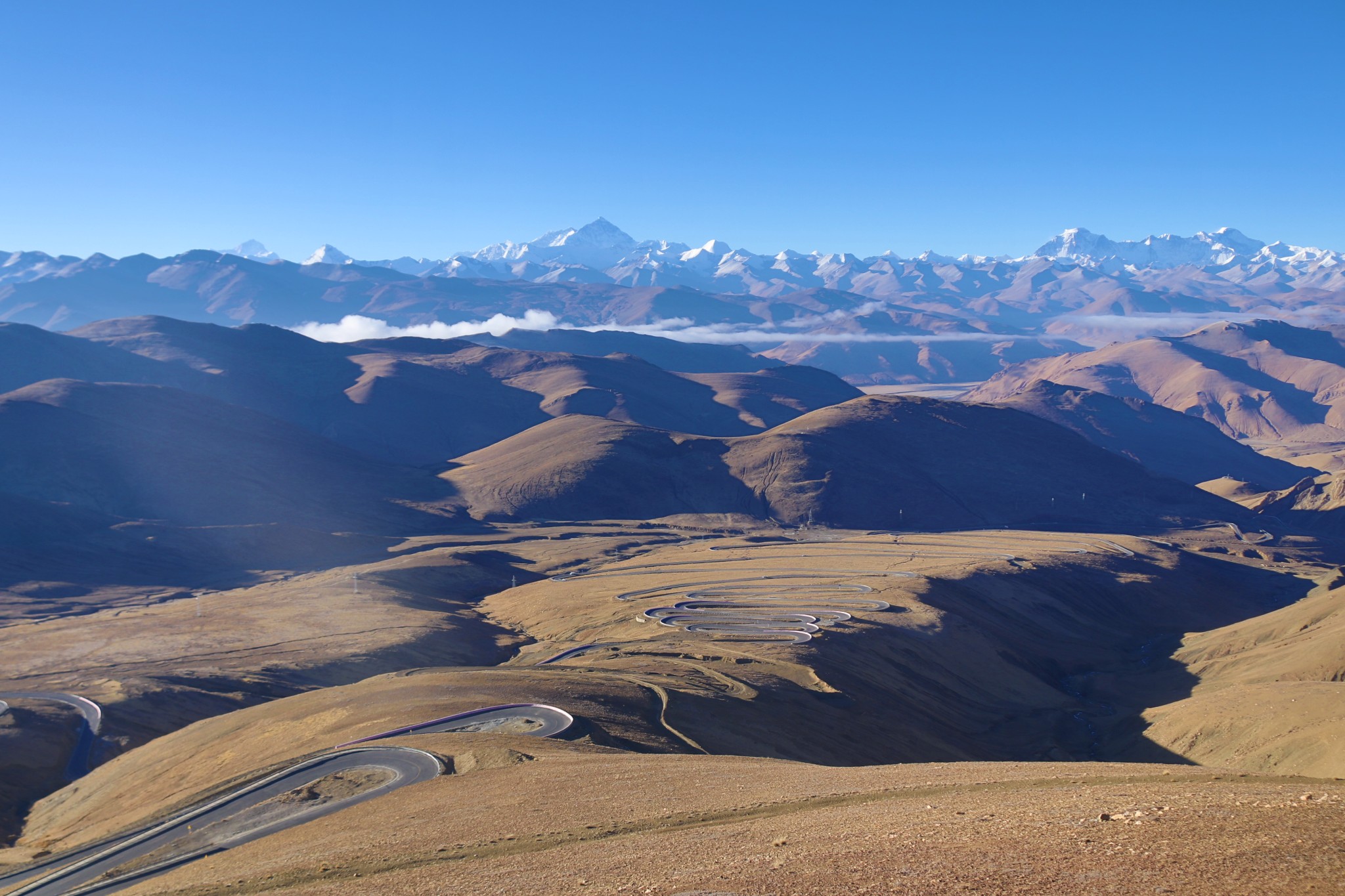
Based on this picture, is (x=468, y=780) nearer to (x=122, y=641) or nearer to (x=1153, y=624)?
(x=122, y=641)

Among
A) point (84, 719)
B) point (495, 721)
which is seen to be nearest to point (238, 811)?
point (495, 721)

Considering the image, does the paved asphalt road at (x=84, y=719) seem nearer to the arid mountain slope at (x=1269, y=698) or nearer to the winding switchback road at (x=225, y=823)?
the winding switchback road at (x=225, y=823)

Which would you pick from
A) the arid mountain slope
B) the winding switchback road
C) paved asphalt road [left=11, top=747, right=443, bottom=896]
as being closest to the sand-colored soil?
paved asphalt road [left=11, top=747, right=443, bottom=896]

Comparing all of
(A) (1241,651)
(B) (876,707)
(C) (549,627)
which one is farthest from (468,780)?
(A) (1241,651)

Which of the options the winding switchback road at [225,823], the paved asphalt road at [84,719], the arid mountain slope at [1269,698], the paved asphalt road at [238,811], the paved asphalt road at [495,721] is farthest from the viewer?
the paved asphalt road at [84,719]

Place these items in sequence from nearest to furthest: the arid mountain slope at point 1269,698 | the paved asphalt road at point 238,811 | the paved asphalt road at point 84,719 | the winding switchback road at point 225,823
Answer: the paved asphalt road at point 238,811 → the winding switchback road at point 225,823 → the arid mountain slope at point 1269,698 → the paved asphalt road at point 84,719

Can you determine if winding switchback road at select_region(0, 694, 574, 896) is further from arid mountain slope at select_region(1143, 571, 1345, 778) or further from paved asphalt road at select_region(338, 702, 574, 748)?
arid mountain slope at select_region(1143, 571, 1345, 778)

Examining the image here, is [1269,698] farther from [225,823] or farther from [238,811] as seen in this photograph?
[225,823]

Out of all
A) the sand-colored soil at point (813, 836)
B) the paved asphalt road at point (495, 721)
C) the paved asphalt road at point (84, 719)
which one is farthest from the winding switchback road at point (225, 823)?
the paved asphalt road at point (84, 719)

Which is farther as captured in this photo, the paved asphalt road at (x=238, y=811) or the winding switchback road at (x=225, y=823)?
the winding switchback road at (x=225, y=823)
